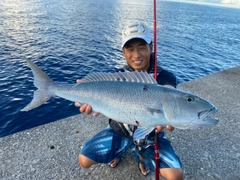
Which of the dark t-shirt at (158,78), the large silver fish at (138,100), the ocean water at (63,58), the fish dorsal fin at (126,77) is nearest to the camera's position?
the large silver fish at (138,100)

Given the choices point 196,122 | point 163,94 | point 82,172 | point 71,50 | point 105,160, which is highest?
point 163,94

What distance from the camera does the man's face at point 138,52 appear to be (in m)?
3.61

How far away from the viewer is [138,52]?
11.9 ft

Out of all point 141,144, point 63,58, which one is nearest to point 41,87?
point 141,144

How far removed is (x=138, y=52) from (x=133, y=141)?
1.59 m

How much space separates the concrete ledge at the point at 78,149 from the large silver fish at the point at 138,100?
1.20m

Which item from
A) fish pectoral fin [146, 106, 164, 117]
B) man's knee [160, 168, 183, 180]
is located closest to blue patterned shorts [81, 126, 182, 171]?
man's knee [160, 168, 183, 180]

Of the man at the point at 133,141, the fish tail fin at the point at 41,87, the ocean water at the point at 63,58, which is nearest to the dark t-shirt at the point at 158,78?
the man at the point at 133,141

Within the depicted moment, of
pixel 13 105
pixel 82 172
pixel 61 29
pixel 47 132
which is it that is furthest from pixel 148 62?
pixel 61 29

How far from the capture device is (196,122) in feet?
8.46

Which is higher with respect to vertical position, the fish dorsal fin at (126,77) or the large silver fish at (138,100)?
the fish dorsal fin at (126,77)

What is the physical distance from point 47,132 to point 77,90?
183cm

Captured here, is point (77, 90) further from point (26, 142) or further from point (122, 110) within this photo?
point (26, 142)

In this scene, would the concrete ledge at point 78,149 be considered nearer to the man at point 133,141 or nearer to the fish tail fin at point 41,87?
the man at point 133,141
